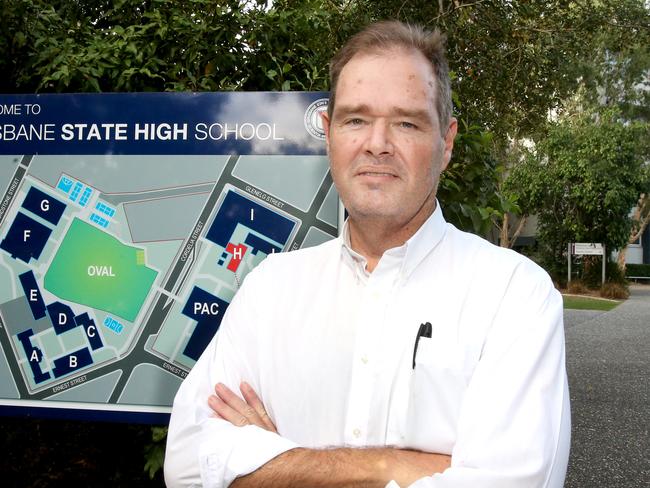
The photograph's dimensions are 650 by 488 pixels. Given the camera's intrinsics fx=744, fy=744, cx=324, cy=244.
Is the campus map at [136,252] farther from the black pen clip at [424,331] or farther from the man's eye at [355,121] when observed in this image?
the black pen clip at [424,331]

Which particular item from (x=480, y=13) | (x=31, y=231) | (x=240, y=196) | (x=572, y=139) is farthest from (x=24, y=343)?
(x=572, y=139)

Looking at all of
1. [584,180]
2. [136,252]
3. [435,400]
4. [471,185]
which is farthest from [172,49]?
[584,180]

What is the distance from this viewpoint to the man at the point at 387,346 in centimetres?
185

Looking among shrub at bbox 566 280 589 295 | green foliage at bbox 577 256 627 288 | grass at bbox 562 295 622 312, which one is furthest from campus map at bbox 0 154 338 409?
green foliage at bbox 577 256 627 288

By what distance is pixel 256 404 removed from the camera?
215 cm

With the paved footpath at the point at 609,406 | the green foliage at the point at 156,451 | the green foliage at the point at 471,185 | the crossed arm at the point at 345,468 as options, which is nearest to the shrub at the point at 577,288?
the paved footpath at the point at 609,406

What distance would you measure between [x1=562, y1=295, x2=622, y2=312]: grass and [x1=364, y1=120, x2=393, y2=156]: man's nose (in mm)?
21935

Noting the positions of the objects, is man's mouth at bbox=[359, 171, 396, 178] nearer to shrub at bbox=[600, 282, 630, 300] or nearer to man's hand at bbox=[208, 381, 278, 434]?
man's hand at bbox=[208, 381, 278, 434]

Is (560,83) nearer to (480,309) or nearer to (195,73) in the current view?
(195,73)

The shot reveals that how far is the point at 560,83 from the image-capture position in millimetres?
9586

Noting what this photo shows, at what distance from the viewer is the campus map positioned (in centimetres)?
294

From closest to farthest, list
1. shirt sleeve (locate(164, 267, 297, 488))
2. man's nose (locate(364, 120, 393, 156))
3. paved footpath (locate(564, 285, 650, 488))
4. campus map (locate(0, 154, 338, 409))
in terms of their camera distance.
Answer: shirt sleeve (locate(164, 267, 297, 488)), man's nose (locate(364, 120, 393, 156)), campus map (locate(0, 154, 338, 409)), paved footpath (locate(564, 285, 650, 488))

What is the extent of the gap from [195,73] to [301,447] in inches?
84.2

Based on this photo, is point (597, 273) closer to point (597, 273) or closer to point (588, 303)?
point (597, 273)
